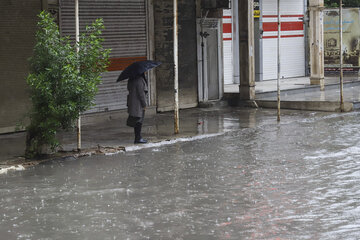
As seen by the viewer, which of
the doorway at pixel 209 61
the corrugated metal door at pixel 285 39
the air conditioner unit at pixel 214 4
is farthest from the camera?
the corrugated metal door at pixel 285 39

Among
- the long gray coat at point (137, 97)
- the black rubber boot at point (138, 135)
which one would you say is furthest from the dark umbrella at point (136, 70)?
the black rubber boot at point (138, 135)

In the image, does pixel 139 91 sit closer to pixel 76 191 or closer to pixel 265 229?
pixel 76 191

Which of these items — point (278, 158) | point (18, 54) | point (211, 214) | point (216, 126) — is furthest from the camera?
point (216, 126)

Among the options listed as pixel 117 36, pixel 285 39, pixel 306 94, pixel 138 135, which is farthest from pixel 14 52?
pixel 285 39

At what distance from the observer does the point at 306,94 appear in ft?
74.5

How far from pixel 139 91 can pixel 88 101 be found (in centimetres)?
183

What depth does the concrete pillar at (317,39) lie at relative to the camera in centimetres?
2356

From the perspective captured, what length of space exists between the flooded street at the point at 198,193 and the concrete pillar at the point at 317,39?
9.65 meters

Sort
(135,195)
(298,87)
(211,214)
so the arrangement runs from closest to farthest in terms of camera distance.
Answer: (211,214) → (135,195) → (298,87)

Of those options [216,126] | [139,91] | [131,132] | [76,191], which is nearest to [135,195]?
[76,191]

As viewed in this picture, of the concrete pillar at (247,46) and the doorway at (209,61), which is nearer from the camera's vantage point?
the concrete pillar at (247,46)

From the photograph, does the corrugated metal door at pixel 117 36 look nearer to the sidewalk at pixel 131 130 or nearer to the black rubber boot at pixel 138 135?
the sidewalk at pixel 131 130

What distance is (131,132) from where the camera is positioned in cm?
1580

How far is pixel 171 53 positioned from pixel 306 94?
5.23 meters
